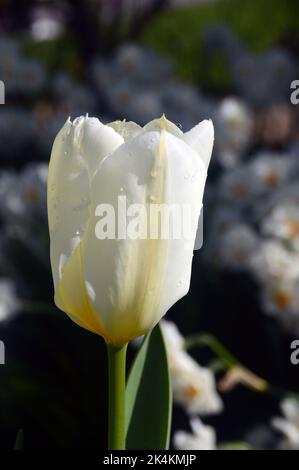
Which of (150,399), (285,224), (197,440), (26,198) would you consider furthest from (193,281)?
A: (150,399)

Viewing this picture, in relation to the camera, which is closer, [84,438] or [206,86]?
[84,438]

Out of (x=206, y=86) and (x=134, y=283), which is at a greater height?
(x=206, y=86)

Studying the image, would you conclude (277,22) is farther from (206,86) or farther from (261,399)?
(261,399)

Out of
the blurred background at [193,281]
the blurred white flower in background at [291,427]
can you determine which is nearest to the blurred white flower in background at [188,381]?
the blurred background at [193,281]

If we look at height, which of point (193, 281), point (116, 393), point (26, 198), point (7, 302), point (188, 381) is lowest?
point (116, 393)

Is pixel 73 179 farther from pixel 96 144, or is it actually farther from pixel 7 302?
pixel 7 302

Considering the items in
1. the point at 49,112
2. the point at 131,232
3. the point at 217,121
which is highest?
the point at 49,112
